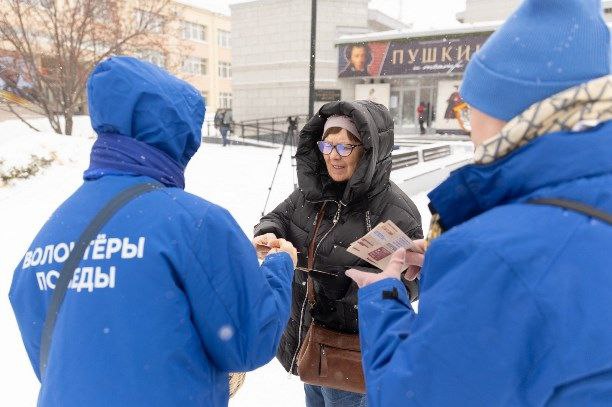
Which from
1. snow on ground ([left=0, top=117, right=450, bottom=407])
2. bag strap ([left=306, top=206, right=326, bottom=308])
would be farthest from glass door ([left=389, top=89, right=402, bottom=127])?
bag strap ([left=306, top=206, right=326, bottom=308])

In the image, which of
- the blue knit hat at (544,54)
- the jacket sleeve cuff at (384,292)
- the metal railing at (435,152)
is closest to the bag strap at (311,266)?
the jacket sleeve cuff at (384,292)

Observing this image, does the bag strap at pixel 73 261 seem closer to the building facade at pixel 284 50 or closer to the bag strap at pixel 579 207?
the bag strap at pixel 579 207

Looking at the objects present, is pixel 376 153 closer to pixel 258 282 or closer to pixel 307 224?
pixel 307 224

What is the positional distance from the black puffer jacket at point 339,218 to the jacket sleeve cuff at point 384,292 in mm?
989

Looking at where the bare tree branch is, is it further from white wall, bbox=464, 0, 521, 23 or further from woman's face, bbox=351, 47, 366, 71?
white wall, bbox=464, 0, 521, 23

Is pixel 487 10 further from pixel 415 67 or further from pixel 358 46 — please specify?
pixel 358 46

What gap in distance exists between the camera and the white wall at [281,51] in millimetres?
26141

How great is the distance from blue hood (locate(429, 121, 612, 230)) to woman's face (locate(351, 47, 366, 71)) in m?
25.5

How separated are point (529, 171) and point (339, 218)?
152 centimetres

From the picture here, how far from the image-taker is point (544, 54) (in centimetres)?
97

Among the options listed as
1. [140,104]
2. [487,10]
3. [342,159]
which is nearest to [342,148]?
[342,159]

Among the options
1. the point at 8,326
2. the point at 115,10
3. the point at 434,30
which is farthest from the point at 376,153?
the point at 434,30

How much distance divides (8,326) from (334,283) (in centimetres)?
368

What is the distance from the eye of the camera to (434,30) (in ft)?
76.1
